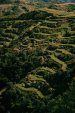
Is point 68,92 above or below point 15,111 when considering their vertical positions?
above

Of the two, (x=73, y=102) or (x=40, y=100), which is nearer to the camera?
(x=73, y=102)

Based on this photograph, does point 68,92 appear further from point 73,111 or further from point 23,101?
point 23,101

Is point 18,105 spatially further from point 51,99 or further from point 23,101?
point 51,99

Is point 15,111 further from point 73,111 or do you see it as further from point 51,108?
point 73,111

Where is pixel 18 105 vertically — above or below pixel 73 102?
below

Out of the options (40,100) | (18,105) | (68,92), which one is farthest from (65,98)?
(18,105)

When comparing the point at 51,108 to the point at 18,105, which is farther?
the point at 18,105

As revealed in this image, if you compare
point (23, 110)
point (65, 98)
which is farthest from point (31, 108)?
point (65, 98)
